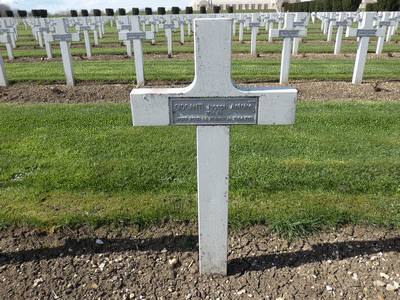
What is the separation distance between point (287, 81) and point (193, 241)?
6.96 metres

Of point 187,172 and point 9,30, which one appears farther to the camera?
point 9,30

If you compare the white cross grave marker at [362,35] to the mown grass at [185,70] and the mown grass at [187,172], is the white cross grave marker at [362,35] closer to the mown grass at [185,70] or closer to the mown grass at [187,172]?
the mown grass at [185,70]

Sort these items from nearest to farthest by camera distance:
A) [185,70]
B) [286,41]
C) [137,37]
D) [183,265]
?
[183,265] → [286,41] → [137,37] → [185,70]

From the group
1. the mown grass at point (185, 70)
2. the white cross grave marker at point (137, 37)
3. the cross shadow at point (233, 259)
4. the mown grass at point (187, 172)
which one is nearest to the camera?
the cross shadow at point (233, 259)

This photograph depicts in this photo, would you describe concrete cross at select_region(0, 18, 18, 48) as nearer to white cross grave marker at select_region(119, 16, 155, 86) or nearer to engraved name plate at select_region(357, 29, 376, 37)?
white cross grave marker at select_region(119, 16, 155, 86)

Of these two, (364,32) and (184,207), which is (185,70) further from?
(184,207)

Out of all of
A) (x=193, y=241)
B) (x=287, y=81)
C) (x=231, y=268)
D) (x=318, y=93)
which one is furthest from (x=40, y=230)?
(x=287, y=81)

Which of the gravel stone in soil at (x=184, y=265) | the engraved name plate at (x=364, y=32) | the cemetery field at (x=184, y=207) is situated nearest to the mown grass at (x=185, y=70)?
the engraved name plate at (x=364, y=32)

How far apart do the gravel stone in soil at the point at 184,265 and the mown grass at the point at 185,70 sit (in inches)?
273

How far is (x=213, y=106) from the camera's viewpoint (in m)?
2.06

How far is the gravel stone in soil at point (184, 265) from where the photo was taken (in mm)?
2422

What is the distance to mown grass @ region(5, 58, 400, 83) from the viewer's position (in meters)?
9.48

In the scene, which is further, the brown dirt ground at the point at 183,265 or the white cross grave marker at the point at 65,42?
the white cross grave marker at the point at 65,42

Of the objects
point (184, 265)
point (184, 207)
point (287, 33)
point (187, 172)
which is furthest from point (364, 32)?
point (184, 265)
